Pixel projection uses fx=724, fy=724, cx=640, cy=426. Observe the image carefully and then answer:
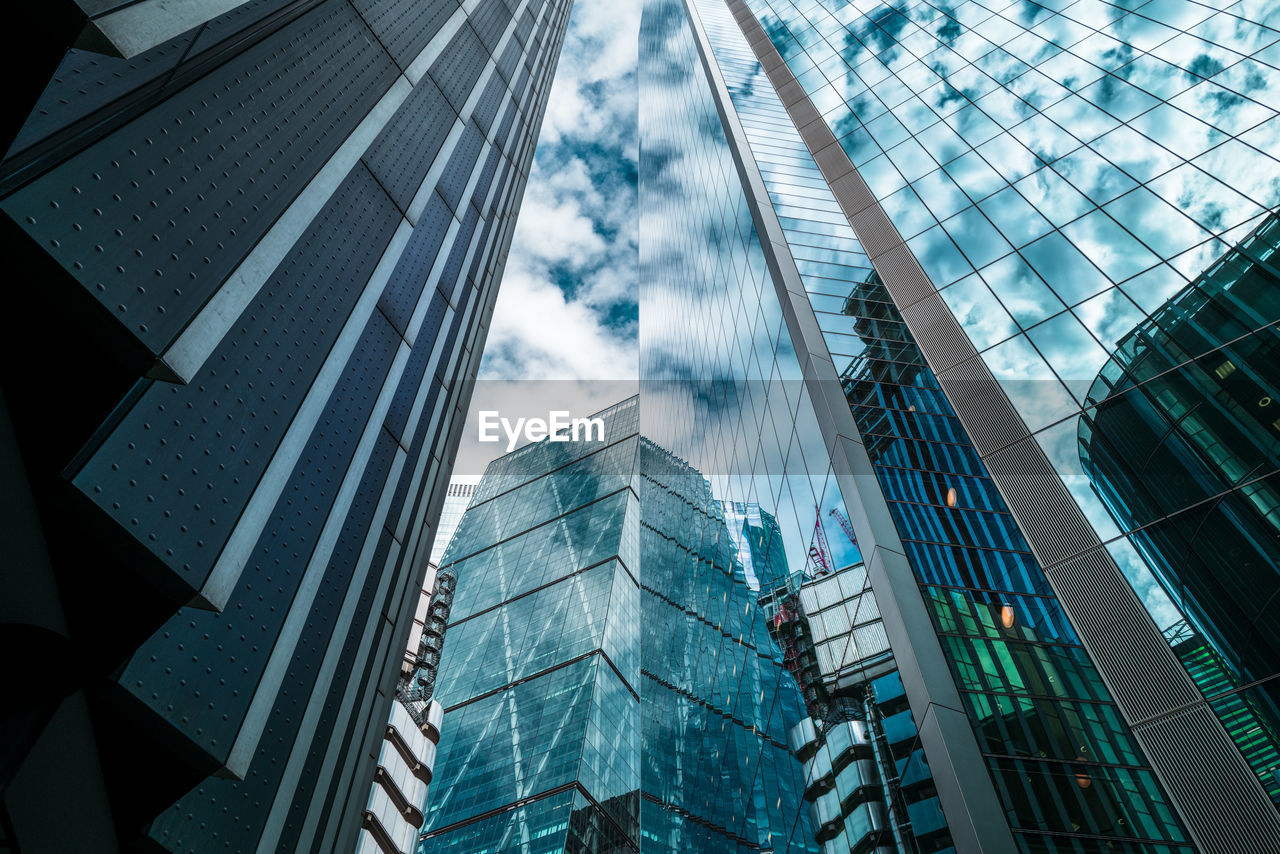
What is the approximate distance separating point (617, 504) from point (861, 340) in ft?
263

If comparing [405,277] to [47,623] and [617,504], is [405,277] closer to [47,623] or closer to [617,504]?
[47,623]

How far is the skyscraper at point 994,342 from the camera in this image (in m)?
11.3

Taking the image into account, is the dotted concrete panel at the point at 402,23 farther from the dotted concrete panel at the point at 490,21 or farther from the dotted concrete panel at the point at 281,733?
the dotted concrete panel at the point at 281,733

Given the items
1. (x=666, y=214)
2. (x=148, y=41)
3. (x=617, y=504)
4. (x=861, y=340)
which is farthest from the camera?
(x=617, y=504)

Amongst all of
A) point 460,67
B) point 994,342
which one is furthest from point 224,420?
point 994,342

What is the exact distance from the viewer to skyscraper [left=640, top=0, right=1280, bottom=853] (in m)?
11.3

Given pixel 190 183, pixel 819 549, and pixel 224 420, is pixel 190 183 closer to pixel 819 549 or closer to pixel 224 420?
pixel 224 420

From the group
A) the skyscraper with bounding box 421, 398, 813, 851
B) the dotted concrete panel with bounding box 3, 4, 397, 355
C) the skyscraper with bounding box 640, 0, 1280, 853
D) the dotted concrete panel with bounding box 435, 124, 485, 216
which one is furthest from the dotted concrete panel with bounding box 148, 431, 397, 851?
the skyscraper with bounding box 421, 398, 813, 851

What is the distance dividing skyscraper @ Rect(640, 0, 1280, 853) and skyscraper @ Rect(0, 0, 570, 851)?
9.32 meters

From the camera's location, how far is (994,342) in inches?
693

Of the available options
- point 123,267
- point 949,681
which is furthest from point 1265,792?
point 123,267

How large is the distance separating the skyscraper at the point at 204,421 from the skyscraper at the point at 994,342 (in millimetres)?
9319

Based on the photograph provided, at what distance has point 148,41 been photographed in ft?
18.9

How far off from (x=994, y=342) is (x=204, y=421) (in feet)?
54.9
